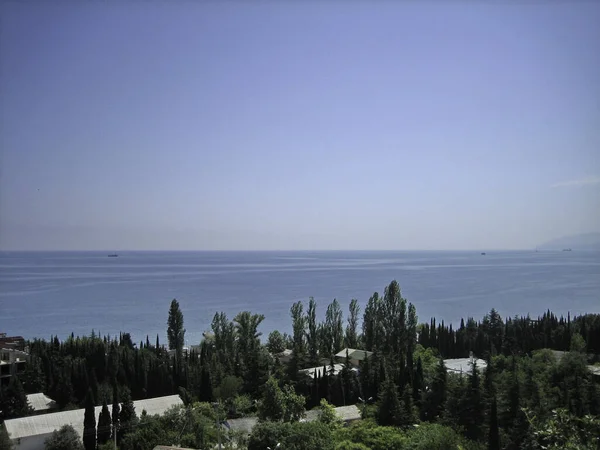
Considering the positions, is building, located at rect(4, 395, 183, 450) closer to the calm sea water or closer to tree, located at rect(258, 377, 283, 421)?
tree, located at rect(258, 377, 283, 421)

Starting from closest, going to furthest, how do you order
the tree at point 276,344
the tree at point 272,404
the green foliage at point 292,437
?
the green foliage at point 292,437 → the tree at point 272,404 → the tree at point 276,344

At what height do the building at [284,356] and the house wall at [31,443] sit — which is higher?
the house wall at [31,443]

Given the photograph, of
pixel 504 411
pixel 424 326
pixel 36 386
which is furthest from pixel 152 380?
pixel 424 326

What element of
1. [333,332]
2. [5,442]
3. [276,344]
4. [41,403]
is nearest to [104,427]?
[5,442]

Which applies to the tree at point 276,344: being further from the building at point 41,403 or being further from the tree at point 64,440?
the tree at point 64,440

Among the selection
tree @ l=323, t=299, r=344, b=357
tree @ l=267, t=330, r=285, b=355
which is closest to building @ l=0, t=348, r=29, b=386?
tree @ l=267, t=330, r=285, b=355

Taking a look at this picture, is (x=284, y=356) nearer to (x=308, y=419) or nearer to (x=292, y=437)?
(x=308, y=419)

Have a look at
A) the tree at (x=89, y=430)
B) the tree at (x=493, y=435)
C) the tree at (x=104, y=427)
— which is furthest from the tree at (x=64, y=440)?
the tree at (x=493, y=435)
